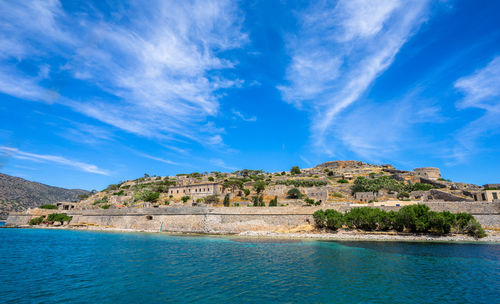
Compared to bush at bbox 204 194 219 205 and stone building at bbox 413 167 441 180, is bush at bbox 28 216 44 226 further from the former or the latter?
stone building at bbox 413 167 441 180

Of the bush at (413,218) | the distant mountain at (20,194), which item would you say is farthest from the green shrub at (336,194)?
the distant mountain at (20,194)

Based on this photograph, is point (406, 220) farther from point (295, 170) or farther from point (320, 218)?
point (295, 170)

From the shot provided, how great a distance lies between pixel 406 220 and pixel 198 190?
45405 millimetres

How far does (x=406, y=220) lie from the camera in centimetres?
3073

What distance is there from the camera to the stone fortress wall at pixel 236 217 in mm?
30875

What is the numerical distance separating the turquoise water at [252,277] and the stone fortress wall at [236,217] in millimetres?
11327

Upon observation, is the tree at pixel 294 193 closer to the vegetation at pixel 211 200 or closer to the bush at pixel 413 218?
the vegetation at pixel 211 200

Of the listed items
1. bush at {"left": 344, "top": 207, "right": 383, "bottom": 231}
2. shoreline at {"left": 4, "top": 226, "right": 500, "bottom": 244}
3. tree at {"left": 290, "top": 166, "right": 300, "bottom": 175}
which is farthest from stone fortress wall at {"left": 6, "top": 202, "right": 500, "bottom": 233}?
tree at {"left": 290, "top": 166, "right": 300, "bottom": 175}

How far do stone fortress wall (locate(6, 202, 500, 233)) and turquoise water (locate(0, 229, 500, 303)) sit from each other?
1133cm

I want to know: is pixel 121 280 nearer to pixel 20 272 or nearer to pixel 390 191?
pixel 20 272

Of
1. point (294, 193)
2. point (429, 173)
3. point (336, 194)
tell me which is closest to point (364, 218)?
point (336, 194)

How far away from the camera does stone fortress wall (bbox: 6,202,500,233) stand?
30875mm

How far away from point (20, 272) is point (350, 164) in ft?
285

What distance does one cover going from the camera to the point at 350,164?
3469 inches
